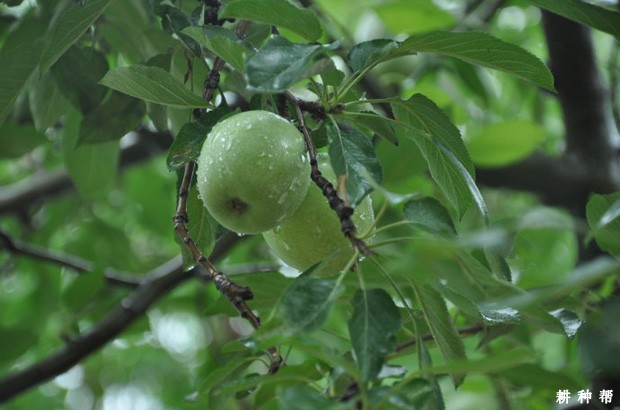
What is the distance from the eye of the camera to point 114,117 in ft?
4.15

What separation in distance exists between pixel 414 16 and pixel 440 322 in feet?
4.58

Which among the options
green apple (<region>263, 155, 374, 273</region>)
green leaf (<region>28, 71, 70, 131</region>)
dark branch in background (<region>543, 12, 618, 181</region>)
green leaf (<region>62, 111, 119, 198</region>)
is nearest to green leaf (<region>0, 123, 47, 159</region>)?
green leaf (<region>62, 111, 119, 198</region>)

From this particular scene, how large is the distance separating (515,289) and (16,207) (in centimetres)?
183

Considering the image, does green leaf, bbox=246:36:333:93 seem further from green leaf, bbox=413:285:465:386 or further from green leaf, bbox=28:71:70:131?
green leaf, bbox=28:71:70:131

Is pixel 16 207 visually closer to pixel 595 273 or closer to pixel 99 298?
pixel 99 298

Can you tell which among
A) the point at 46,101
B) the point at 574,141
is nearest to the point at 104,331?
the point at 46,101

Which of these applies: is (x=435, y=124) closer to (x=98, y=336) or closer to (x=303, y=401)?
(x=303, y=401)

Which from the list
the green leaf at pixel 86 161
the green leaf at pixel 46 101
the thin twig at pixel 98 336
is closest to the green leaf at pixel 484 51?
the green leaf at pixel 46 101

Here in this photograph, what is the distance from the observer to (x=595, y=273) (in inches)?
24.3

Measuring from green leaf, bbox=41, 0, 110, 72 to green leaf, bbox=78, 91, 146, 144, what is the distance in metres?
0.21

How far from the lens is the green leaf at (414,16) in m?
2.12

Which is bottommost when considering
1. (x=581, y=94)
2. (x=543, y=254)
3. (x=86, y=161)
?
(x=543, y=254)

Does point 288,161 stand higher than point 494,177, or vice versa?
point 288,161

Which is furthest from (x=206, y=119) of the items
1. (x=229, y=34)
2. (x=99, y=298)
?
(x=99, y=298)
